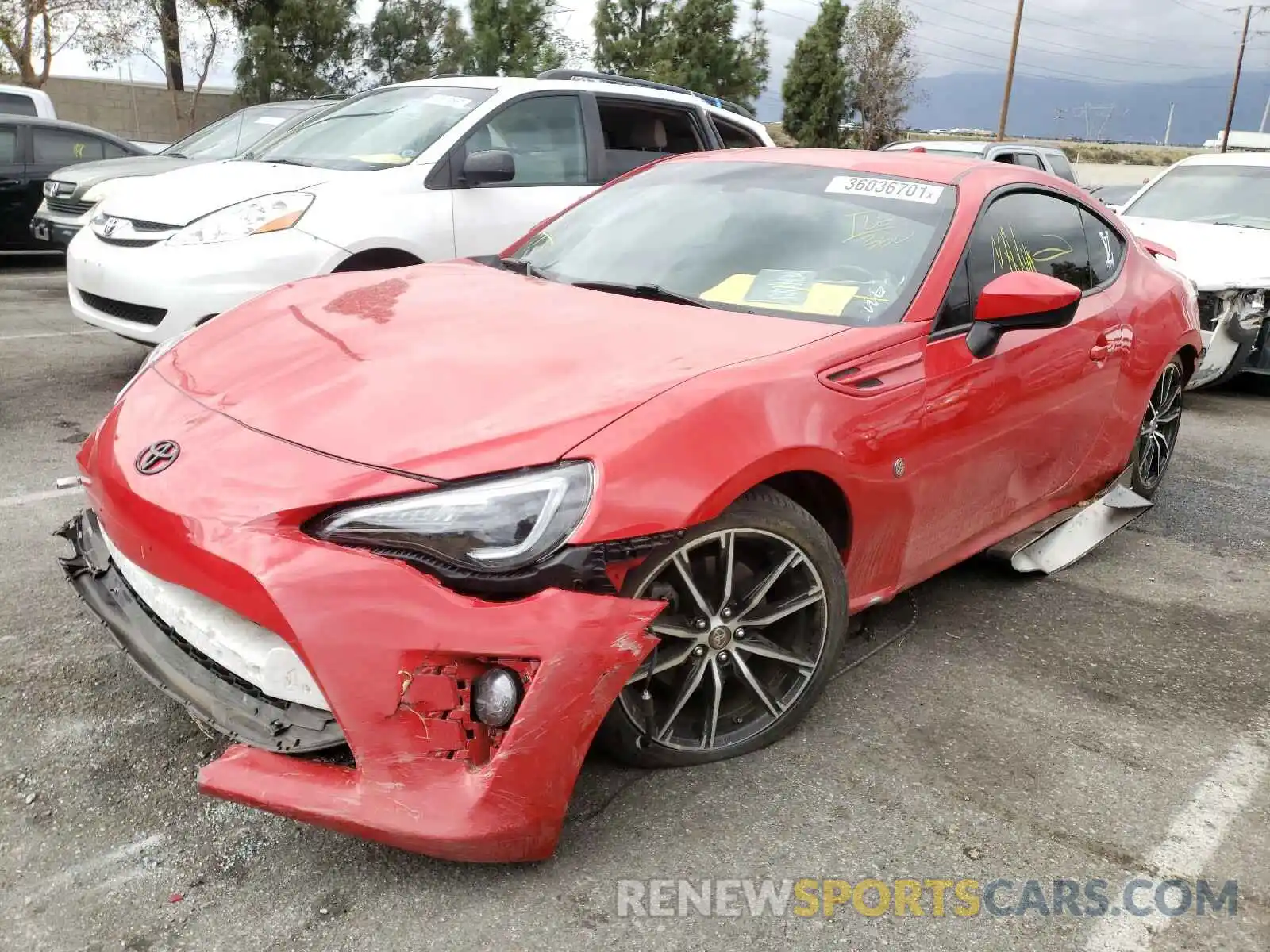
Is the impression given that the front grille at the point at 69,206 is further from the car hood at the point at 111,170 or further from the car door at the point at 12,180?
the car door at the point at 12,180

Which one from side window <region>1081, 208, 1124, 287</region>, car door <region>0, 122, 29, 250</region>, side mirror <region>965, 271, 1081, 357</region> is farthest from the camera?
car door <region>0, 122, 29, 250</region>

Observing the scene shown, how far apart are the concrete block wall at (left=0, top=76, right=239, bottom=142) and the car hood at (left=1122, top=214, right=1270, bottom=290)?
26155mm

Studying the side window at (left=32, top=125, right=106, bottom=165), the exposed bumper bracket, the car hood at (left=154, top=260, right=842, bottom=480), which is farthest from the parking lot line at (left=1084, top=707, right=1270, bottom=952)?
the side window at (left=32, top=125, right=106, bottom=165)

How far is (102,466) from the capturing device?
2.41m

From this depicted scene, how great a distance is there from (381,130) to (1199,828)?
510 centimetres

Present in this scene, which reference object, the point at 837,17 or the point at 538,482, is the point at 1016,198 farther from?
the point at 837,17

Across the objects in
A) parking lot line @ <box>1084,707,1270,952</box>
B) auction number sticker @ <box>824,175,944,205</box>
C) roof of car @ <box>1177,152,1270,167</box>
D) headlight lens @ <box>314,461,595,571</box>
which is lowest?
parking lot line @ <box>1084,707,1270,952</box>

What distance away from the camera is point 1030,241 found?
3.56 m

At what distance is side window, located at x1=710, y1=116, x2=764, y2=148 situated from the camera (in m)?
7.20

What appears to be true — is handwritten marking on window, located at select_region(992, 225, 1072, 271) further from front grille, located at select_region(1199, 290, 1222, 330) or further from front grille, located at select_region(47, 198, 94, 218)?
front grille, located at select_region(47, 198, 94, 218)

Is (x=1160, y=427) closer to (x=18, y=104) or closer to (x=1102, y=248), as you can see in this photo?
(x=1102, y=248)

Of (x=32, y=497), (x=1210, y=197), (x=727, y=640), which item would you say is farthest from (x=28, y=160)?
(x=1210, y=197)

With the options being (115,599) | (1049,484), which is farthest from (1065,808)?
(115,599)

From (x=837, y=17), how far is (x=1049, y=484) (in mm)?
36100
